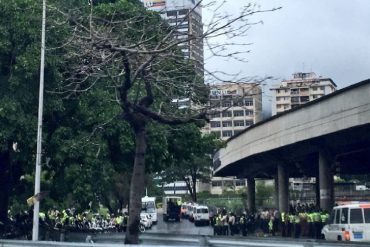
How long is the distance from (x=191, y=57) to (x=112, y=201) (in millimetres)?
58371

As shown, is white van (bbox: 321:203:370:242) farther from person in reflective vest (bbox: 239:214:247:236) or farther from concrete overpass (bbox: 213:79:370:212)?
person in reflective vest (bbox: 239:214:247:236)

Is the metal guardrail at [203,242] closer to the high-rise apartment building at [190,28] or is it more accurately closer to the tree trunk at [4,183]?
the high-rise apartment building at [190,28]

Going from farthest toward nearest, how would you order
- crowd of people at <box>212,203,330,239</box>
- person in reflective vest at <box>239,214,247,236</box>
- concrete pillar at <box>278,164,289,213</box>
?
concrete pillar at <box>278,164,289,213</box> → person in reflective vest at <box>239,214,247,236</box> → crowd of people at <box>212,203,330,239</box>

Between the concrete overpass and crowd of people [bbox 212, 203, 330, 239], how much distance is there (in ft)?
7.84

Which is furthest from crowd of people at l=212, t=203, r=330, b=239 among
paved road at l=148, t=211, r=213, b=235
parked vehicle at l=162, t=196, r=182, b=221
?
parked vehicle at l=162, t=196, r=182, b=221

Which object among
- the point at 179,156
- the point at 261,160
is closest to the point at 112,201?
the point at 261,160

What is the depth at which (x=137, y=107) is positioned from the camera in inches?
436

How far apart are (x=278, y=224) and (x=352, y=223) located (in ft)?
36.2

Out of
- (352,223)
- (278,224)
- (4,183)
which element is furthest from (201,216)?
(4,183)

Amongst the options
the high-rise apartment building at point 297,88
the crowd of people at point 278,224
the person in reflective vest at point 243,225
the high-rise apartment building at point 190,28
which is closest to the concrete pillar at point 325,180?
the crowd of people at point 278,224

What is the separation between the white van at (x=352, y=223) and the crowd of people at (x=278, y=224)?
4.84m

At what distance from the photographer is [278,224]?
3447cm

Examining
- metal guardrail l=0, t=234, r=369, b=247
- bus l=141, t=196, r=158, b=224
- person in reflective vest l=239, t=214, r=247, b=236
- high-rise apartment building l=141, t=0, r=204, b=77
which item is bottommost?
person in reflective vest l=239, t=214, r=247, b=236

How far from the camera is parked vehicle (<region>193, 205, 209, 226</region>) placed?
56938mm
